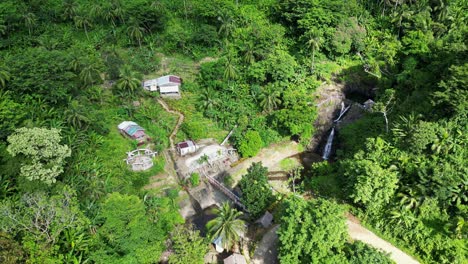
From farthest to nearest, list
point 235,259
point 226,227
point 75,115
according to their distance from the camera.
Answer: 1. point 75,115
2. point 226,227
3. point 235,259

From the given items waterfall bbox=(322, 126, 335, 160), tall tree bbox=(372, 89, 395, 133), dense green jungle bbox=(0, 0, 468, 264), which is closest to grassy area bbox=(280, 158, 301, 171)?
dense green jungle bbox=(0, 0, 468, 264)

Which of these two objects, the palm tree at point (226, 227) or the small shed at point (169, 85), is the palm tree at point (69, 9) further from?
the palm tree at point (226, 227)

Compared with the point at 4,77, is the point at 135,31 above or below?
above

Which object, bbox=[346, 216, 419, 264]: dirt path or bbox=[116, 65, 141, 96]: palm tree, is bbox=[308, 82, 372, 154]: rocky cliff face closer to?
bbox=[346, 216, 419, 264]: dirt path

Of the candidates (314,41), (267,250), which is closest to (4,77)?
(267,250)

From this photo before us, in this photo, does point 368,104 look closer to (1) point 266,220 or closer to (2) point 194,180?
(1) point 266,220

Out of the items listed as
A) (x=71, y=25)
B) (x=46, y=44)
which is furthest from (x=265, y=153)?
(x=71, y=25)
